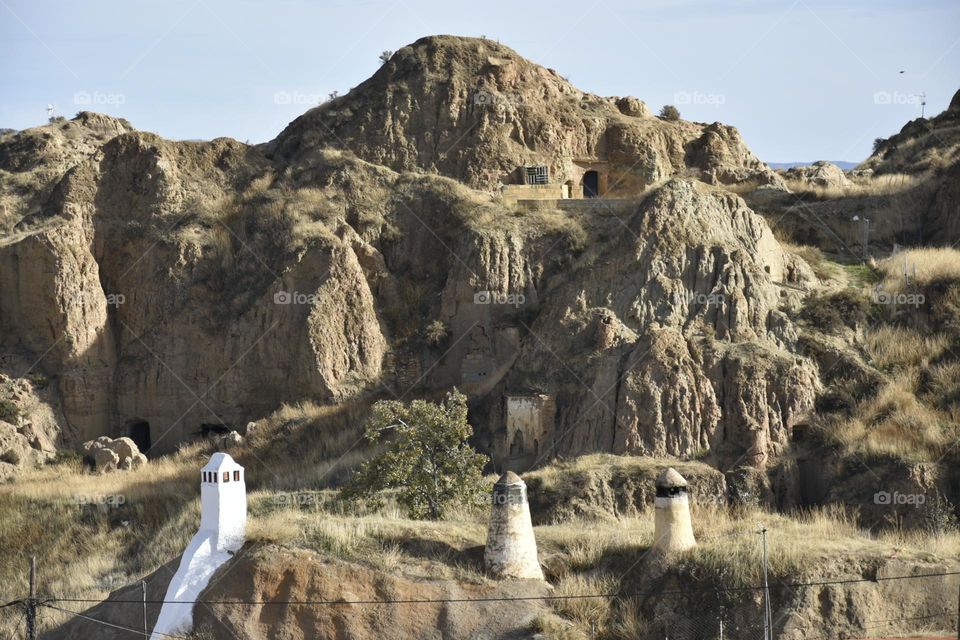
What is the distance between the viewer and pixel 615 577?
1394 inches

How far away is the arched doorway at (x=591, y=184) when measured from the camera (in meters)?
55.7

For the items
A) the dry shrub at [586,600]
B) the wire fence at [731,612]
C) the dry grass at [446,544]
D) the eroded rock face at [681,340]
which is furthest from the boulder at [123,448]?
the dry shrub at [586,600]

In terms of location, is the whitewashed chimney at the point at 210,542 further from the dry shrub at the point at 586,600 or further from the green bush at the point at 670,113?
the green bush at the point at 670,113

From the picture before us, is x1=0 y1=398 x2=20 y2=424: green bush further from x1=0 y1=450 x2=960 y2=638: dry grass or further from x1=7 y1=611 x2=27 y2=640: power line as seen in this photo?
x1=7 y1=611 x2=27 y2=640: power line

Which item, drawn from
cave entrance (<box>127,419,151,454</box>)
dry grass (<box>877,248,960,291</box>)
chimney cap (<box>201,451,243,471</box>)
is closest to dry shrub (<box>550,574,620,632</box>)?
chimney cap (<box>201,451,243,471</box>)

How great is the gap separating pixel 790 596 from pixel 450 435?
964cm

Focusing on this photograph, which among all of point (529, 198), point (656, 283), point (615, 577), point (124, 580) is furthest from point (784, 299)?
point (124, 580)

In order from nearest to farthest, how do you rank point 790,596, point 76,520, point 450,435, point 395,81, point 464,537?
point 790,596 → point 464,537 → point 450,435 → point 76,520 → point 395,81

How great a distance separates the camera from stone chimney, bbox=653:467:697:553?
1379 inches

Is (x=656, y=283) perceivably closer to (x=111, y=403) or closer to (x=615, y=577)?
(x=615, y=577)
